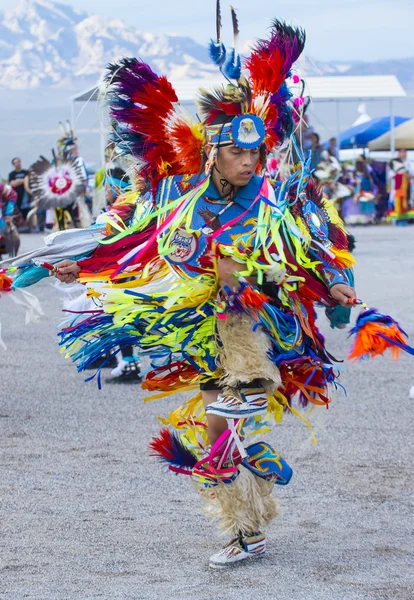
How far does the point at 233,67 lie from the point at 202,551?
1.78 metres

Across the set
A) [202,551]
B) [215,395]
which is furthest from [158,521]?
[215,395]

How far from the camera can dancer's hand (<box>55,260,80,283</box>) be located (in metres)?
3.97

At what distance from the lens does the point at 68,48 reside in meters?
93.9

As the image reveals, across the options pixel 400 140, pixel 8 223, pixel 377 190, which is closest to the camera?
pixel 8 223

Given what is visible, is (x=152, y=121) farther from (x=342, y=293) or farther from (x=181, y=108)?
(x=342, y=293)

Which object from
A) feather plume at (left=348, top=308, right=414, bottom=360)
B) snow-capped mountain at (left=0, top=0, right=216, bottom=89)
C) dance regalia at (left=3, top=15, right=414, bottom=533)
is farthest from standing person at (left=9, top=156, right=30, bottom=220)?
snow-capped mountain at (left=0, top=0, right=216, bottom=89)

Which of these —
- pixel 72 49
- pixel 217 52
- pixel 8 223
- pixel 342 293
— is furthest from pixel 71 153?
pixel 72 49

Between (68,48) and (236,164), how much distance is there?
93.4 m

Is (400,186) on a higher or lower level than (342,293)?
lower

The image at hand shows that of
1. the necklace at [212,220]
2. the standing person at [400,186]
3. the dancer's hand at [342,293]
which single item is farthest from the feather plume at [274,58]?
the standing person at [400,186]

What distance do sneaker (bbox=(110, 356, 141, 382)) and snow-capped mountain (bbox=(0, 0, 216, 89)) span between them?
253ft

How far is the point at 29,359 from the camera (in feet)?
28.2

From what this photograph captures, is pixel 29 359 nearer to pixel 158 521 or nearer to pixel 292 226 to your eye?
pixel 158 521

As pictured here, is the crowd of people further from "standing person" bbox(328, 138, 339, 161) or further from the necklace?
the necklace
